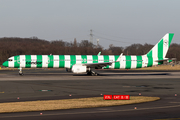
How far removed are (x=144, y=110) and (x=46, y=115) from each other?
577 centimetres

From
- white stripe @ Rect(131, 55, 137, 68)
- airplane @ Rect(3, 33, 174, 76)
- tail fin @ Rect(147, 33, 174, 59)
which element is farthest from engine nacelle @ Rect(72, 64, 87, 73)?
tail fin @ Rect(147, 33, 174, 59)

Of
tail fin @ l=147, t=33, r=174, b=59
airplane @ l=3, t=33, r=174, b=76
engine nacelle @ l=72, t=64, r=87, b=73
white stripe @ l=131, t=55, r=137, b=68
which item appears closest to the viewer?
engine nacelle @ l=72, t=64, r=87, b=73

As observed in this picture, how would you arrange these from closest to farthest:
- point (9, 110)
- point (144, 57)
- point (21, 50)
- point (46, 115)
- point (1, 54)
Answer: point (46, 115) → point (9, 110) → point (144, 57) → point (1, 54) → point (21, 50)

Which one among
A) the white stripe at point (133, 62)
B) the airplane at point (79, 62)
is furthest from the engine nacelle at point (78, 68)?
the white stripe at point (133, 62)

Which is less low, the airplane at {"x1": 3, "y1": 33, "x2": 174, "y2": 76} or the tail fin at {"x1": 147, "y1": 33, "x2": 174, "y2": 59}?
the tail fin at {"x1": 147, "y1": 33, "x2": 174, "y2": 59}

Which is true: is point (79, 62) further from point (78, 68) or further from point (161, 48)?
point (161, 48)

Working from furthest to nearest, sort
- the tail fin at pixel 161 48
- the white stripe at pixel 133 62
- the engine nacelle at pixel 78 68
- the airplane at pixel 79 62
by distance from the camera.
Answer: the tail fin at pixel 161 48, the white stripe at pixel 133 62, the airplane at pixel 79 62, the engine nacelle at pixel 78 68

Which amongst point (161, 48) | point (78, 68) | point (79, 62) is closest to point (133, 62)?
point (161, 48)

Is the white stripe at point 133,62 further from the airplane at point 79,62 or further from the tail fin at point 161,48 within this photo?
the tail fin at point 161,48

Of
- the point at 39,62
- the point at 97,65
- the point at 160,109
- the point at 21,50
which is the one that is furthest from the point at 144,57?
the point at 21,50

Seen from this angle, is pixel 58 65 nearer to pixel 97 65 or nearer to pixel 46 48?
pixel 97 65

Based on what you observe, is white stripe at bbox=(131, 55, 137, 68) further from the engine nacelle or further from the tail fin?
the engine nacelle

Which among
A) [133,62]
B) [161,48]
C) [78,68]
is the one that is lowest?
[78,68]

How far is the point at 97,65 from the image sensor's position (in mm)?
48188
